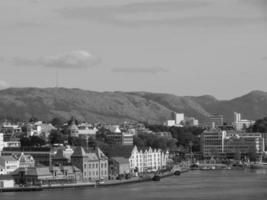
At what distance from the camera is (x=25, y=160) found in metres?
44.5

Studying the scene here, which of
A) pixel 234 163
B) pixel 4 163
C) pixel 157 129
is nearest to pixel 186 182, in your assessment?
pixel 4 163

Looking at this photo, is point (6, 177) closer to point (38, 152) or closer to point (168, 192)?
point (168, 192)

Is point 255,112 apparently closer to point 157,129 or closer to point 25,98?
point 25,98

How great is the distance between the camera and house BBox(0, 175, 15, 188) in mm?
38219

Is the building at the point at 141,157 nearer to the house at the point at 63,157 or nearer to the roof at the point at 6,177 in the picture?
the house at the point at 63,157

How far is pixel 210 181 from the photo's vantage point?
146ft

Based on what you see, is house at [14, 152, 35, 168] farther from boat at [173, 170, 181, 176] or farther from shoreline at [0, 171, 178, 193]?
boat at [173, 170, 181, 176]

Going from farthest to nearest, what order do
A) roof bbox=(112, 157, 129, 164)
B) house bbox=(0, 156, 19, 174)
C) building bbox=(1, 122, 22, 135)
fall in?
1. building bbox=(1, 122, 22, 135)
2. roof bbox=(112, 157, 129, 164)
3. house bbox=(0, 156, 19, 174)

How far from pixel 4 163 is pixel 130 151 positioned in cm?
1110

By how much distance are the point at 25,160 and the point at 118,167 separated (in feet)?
17.2

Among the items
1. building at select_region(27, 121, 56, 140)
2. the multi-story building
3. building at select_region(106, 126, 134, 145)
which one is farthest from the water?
the multi-story building

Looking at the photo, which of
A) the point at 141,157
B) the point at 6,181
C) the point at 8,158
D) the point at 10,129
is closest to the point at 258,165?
the point at 141,157

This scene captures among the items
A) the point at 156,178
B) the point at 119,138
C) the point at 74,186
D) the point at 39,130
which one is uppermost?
the point at 39,130

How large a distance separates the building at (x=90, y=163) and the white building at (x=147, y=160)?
19.0 ft
